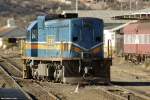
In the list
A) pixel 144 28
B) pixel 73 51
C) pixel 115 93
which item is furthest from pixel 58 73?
pixel 144 28

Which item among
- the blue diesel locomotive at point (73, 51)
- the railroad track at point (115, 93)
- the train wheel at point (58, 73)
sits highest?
the blue diesel locomotive at point (73, 51)

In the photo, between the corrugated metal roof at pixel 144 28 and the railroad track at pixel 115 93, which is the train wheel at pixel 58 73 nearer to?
the railroad track at pixel 115 93

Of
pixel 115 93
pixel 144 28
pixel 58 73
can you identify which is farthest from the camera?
pixel 144 28

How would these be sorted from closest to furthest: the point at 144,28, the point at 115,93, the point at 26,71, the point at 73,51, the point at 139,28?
the point at 115,93 → the point at 73,51 → the point at 26,71 → the point at 144,28 → the point at 139,28

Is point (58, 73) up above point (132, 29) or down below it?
below

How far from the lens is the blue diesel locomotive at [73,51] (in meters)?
24.8

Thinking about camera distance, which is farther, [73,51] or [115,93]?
[73,51]

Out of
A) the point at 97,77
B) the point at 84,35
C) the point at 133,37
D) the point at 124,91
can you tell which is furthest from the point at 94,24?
the point at 133,37

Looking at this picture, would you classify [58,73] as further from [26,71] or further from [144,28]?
[144,28]

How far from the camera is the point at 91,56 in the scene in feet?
82.7

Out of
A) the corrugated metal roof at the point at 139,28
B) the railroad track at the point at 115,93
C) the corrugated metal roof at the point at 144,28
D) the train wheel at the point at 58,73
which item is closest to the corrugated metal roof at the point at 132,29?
the corrugated metal roof at the point at 139,28

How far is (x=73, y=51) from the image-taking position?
25.1 metres

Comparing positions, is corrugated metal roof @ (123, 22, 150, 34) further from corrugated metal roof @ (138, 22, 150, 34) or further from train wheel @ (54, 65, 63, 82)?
train wheel @ (54, 65, 63, 82)

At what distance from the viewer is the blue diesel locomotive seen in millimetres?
24828
